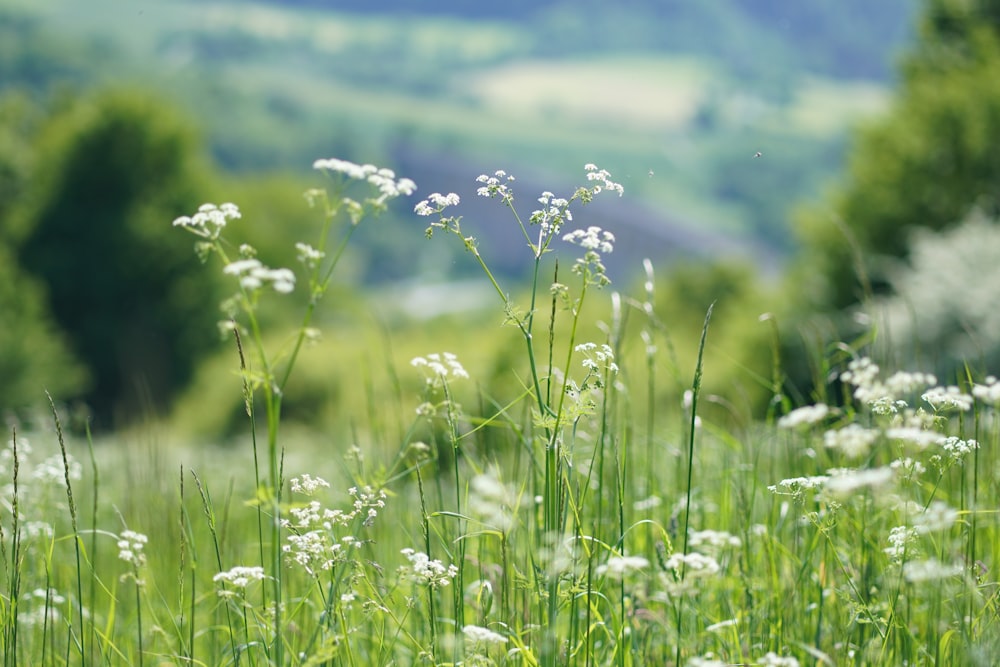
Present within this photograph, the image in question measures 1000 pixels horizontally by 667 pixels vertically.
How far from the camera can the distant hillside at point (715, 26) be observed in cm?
10031

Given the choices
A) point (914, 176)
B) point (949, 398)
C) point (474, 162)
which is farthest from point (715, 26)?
point (949, 398)

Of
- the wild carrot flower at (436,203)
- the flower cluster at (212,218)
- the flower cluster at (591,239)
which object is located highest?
the wild carrot flower at (436,203)

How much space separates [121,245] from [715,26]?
333 ft

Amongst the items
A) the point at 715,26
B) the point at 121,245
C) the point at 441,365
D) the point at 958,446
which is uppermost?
the point at 715,26

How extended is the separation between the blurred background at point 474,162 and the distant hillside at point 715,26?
1.49ft

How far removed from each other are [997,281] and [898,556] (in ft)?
37.5

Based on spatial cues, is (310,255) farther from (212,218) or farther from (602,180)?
(602,180)

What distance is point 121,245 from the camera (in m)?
40.0

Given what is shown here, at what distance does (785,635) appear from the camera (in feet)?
7.83

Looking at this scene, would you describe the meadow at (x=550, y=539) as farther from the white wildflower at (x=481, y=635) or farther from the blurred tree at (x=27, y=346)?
the blurred tree at (x=27, y=346)

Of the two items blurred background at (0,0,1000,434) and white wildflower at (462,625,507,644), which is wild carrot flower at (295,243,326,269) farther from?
blurred background at (0,0,1000,434)

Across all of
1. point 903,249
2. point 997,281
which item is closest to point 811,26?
point 903,249

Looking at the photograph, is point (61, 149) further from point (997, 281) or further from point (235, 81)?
point (235, 81)

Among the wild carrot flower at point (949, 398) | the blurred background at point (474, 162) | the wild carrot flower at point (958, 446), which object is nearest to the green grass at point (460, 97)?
the blurred background at point (474, 162)
